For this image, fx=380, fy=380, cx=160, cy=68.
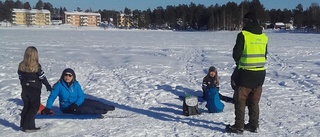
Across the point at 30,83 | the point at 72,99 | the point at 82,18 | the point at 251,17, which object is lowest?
the point at 72,99

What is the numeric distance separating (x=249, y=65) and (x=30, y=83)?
3175 millimetres

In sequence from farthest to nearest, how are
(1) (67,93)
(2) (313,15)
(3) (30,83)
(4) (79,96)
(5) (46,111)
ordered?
(2) (313,15)
(4) (79,96)
(1) (67,93)
(5) (46,111)
(3) (30,83)

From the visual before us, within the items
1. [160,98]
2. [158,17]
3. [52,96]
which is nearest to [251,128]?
[160,98]

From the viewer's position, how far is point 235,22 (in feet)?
335

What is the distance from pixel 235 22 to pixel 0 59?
91.4 meters

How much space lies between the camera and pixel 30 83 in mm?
5570

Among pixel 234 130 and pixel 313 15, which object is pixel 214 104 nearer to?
pixel 234 130

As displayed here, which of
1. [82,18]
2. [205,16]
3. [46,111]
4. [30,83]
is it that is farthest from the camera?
[82,18]

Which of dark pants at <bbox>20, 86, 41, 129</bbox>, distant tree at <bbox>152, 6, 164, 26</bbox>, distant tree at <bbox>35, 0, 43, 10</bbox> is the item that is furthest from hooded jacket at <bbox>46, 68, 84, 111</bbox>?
distant tree at <bbox>35, 0, 43, 10</bbox>

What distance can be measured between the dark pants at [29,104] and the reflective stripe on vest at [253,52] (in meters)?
3.05

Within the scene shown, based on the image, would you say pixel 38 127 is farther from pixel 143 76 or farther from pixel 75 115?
pixel 143 76

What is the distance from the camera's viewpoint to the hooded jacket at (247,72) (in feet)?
17.2

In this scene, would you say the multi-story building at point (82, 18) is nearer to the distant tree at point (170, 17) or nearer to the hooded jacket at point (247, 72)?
the distant tree at point (170, 17)

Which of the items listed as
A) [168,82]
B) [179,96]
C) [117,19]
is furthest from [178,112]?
[117,19]
